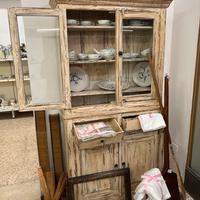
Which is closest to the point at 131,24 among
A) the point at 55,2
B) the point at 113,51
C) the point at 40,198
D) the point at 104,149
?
the point at 113,51

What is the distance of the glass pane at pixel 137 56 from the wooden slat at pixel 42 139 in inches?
30.7

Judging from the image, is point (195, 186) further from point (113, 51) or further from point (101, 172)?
point (113, 51)

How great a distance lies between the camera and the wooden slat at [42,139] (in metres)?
1.91

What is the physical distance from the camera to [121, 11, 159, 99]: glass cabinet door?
1.82 metres

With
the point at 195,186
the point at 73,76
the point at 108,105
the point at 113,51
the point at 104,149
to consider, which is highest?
the point at 113,51

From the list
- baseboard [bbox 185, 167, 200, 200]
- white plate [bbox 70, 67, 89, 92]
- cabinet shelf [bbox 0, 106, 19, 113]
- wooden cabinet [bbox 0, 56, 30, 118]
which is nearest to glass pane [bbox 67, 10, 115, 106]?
white plate [bbox 70, 67, 89, 92]

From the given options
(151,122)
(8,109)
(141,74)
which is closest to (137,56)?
(141,74)

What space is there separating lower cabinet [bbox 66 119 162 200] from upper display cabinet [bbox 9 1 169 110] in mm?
352

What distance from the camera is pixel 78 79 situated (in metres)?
1.96

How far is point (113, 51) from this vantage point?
1.83 m

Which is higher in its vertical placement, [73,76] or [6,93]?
[73,76]

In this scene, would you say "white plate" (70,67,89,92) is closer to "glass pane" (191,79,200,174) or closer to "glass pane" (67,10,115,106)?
"glass pane" (67,10,115,106)

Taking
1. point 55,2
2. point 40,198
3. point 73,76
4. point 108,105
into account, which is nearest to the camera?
point 55,2

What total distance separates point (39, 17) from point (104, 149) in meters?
1.19
